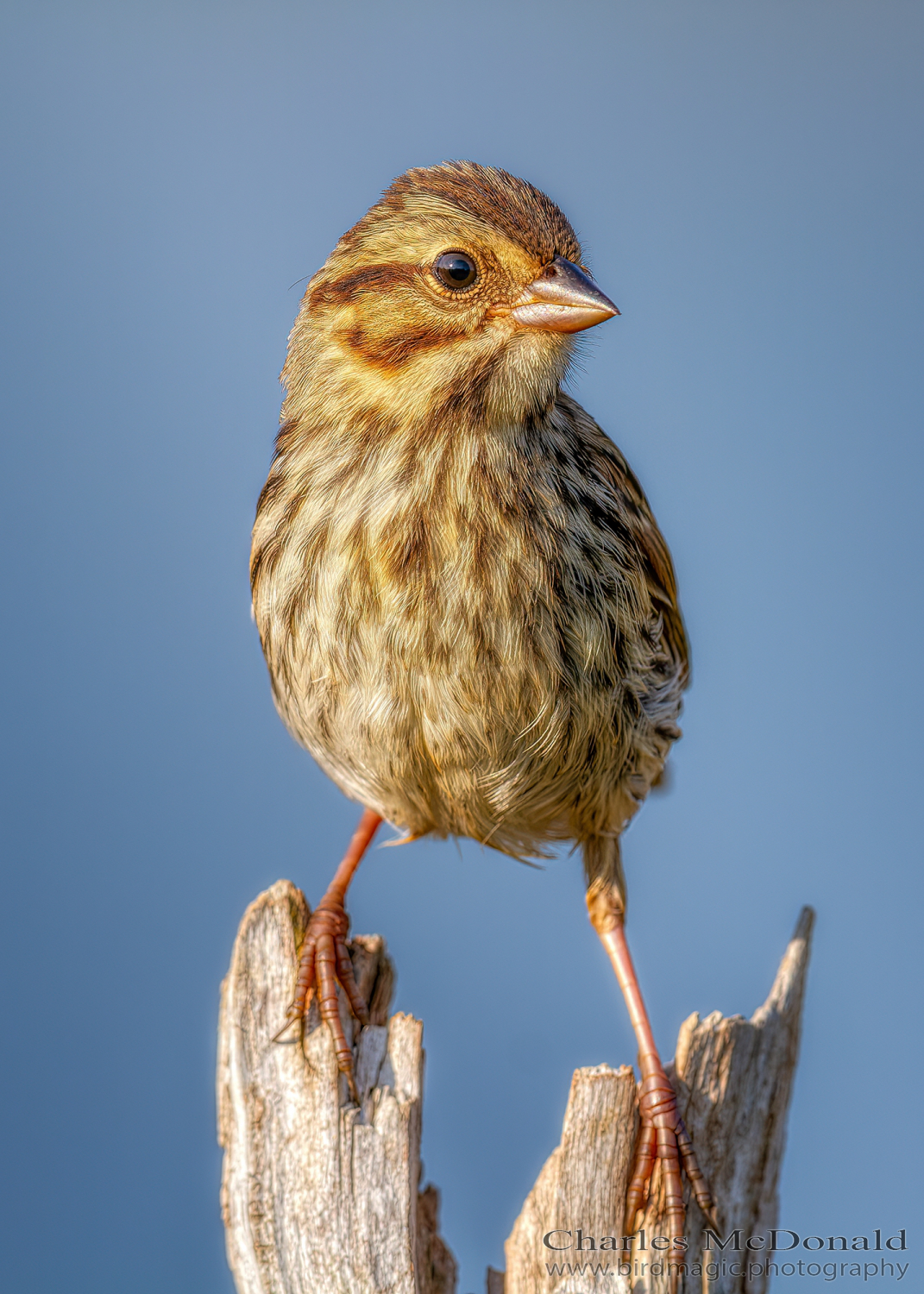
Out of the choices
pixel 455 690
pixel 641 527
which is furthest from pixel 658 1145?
pixel 641 527

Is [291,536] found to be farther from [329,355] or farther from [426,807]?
[426,807]

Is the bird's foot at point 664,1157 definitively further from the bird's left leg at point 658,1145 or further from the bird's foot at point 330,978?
the bird's foot at point 330,978

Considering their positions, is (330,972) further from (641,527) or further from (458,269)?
(458,269)

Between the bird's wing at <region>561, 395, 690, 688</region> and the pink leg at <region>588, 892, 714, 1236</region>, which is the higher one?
the bird's wing at <region>561, 395, 690, 688</region>

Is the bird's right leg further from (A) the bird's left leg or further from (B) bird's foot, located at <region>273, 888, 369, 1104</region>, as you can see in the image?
(A) the bird's left leg

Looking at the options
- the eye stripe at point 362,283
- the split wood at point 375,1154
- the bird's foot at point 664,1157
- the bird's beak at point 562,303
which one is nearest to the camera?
the bird's beak at point 562,303

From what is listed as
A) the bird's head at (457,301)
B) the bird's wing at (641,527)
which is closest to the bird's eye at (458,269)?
the bird's head at (457,301)

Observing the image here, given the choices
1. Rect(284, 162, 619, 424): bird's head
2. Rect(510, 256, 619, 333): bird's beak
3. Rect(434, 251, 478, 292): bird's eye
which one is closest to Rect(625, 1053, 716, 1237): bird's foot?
Rect(284, 162, 619, 424): bird's head
